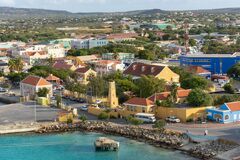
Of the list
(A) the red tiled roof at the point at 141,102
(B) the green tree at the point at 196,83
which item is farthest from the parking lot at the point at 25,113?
(B) the green tree at the point at 196,83

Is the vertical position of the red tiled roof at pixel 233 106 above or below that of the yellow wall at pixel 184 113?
above

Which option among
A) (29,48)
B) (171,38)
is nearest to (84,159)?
(29,48)

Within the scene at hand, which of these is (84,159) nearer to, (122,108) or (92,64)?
(122,108)

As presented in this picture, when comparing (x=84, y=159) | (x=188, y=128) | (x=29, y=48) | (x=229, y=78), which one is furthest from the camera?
(x=29, y=48)

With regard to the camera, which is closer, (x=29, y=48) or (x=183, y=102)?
(x=183, y=102)

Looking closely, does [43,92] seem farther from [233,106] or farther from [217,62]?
[217,62]

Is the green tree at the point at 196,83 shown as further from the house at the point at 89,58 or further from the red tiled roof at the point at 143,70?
the house at the point at 89,58

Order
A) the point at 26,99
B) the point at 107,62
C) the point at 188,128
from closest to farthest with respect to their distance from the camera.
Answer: the point at 188,128 → the point at 26,99 → the point at 107,62
